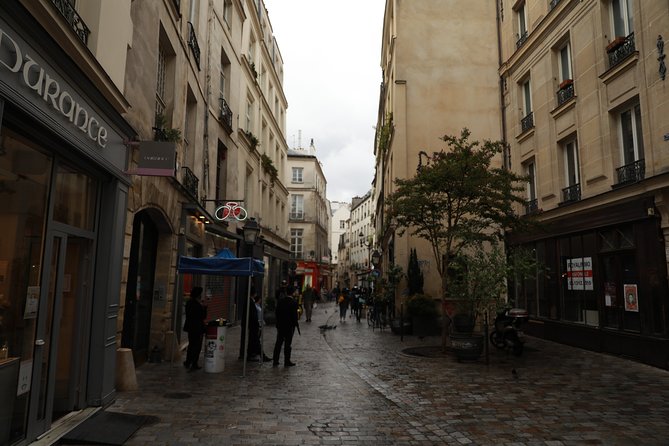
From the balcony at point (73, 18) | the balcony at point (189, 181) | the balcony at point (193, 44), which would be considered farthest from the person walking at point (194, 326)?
the balcony at point (193, 44)

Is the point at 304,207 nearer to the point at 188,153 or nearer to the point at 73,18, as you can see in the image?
the point at 188,153

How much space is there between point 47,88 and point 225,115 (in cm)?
1199

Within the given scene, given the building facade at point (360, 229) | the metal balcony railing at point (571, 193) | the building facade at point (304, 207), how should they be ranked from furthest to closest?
the building facade at point (360, 229) < the building facade at point (304, 207) < the metal balcony railing at point (571, 193)

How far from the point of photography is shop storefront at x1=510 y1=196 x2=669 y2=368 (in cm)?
1009

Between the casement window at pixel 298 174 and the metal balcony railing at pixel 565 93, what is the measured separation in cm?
3615

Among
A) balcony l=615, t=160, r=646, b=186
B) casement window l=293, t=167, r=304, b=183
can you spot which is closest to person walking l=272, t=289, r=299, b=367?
balcony l=615, t=160, r=646, b=186

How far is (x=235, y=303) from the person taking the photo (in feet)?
62.5

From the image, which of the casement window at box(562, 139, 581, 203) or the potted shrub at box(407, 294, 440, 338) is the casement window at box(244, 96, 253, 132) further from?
the casement window at box(562, 139, 581, 203)

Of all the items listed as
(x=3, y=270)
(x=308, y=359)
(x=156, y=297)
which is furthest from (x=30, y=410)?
(x=308, y=359)

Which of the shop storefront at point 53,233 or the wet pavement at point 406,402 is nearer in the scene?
the shop storefront at point 53,233

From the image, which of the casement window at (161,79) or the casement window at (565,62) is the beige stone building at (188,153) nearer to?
the casement window at (161,79)

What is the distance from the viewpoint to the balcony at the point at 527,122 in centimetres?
1620

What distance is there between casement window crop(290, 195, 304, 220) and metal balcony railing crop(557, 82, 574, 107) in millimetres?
35954

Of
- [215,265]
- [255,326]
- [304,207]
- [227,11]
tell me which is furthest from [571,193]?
[304,207]
